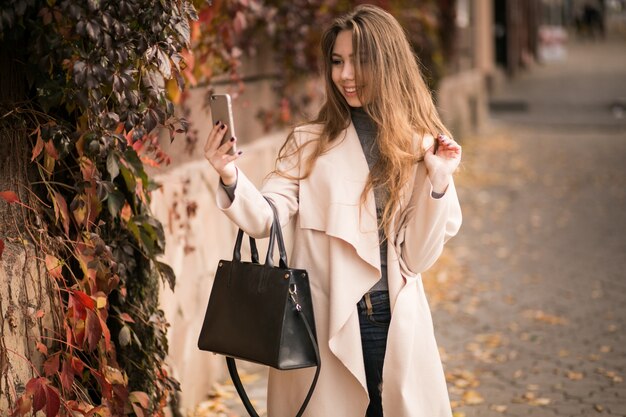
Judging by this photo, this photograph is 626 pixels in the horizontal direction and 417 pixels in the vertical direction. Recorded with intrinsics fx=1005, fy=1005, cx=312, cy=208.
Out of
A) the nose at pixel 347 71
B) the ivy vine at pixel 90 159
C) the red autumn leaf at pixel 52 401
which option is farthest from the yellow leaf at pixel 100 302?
→ the nose at pixel 347 71

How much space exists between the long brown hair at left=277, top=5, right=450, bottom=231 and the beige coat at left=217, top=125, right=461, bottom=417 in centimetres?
5

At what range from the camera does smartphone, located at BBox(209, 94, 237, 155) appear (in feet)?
9.73

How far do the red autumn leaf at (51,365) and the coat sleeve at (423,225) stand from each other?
1.14 meters

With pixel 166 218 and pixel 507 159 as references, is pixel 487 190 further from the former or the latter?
pixel 166 218

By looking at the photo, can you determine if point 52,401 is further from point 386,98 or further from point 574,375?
point 574,375

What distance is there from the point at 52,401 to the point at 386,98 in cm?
139

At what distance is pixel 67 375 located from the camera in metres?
3.18

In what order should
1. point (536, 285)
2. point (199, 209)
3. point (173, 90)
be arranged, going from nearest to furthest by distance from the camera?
point (173, 90), point (199, 209), point (536, 285)

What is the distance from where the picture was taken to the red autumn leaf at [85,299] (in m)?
3.18

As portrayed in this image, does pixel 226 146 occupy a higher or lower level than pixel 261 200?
higher

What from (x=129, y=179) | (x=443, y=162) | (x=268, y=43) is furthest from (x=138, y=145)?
(x=268, y=43)

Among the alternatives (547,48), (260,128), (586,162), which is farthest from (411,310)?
(547,48)

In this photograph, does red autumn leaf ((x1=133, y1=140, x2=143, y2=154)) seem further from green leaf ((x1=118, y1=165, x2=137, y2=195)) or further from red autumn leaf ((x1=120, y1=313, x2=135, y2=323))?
red autumn leaf ((x1=120, y1=313, x2=135, y2=323))

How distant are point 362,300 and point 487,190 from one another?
351 inches
